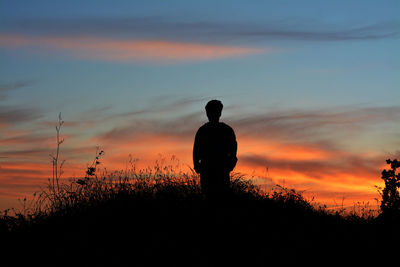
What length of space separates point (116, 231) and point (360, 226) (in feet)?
23.2

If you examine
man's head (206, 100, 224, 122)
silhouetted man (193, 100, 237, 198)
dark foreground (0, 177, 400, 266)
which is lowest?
dark foreground (0, 177, 400, 266)

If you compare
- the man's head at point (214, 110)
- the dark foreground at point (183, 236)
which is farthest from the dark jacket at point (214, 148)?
the dark foreground at point (183, 236)

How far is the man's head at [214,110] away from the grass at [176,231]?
6.18 feet

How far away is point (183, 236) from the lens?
9867mm

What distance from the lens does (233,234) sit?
1045 cm

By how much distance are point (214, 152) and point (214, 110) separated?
0.90 m

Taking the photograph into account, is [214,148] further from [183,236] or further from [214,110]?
[183,236]

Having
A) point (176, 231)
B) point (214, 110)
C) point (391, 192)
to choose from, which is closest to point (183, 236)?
point (176, 231)

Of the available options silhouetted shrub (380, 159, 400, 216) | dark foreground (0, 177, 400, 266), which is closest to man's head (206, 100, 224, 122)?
Answer: dark foreground (0, 177, 400, 266)

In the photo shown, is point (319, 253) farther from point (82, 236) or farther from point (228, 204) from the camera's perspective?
point (82, 236)

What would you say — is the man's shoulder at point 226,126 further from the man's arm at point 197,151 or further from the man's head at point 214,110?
the man's arm at point 197,151

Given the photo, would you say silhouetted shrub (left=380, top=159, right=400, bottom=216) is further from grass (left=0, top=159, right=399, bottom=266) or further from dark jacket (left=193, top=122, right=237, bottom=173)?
dark jacket (left=193, top=122, right=237, bottom=173)

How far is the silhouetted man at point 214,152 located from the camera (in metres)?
10.4

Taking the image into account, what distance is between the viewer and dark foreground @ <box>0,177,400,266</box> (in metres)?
8.92
